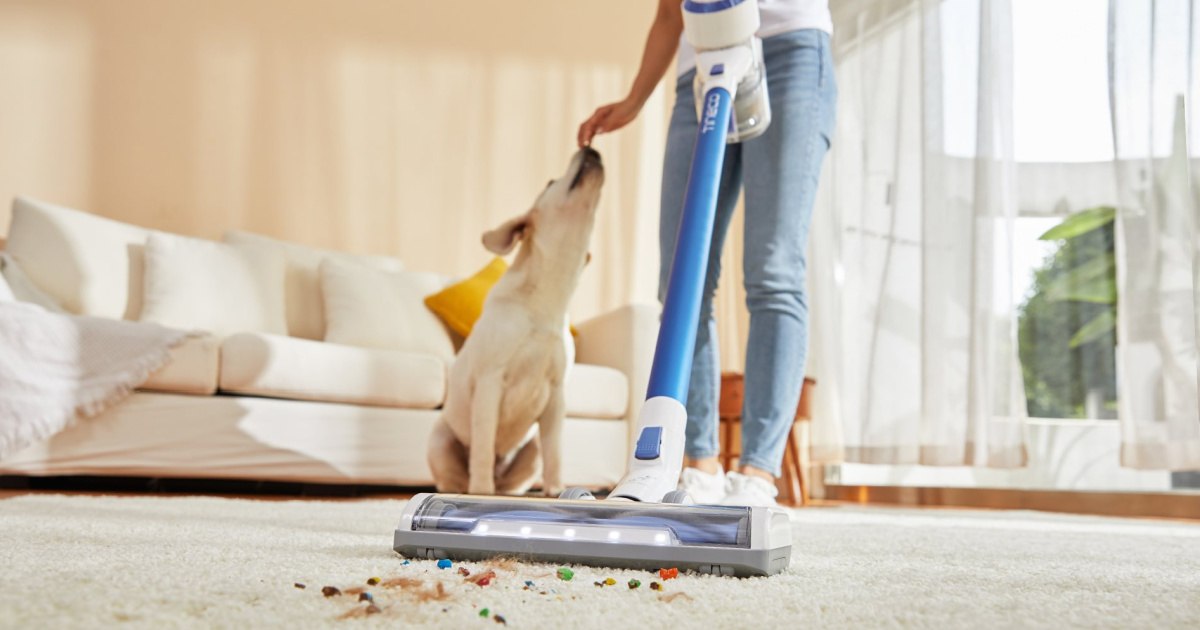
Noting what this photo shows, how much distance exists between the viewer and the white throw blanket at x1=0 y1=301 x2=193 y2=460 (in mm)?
2160

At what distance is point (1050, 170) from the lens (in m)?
2.97

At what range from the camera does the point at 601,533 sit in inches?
29.8

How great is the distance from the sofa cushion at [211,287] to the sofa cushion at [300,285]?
0.11m

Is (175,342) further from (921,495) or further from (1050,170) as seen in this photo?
(1050,170)

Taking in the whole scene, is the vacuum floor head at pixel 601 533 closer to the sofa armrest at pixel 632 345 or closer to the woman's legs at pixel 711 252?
the woman's legs at pixel 711 252

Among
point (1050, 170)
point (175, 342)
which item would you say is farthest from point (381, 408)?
point (1050, 170)

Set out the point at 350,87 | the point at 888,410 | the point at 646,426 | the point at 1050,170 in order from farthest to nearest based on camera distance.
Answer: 1. the point at 350,87
2. the point at 888,410
3. the point at 1050,170
4. the point at 646,426

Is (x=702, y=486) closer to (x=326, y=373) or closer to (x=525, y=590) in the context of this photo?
(x=525, y=590)

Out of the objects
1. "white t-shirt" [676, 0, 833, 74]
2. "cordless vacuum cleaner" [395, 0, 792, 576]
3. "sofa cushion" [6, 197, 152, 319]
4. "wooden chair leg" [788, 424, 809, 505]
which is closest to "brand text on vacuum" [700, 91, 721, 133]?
"cordless vacuum cleaner" [395, 0, 792, 576]

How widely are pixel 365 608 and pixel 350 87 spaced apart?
4.00 m

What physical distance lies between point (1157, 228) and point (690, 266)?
7.28 feet

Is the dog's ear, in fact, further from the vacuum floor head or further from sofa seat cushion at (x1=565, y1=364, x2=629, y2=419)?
the vacuum floor head

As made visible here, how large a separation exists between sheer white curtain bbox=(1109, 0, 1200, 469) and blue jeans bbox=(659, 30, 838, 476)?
4.94ft

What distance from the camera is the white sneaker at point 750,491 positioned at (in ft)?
4.70
